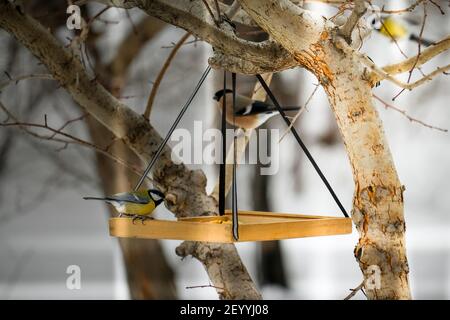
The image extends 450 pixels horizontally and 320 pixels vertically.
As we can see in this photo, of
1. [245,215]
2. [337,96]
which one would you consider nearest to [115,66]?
[245,215]

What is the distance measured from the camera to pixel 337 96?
56.9 inches

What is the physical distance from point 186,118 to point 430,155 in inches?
69.2

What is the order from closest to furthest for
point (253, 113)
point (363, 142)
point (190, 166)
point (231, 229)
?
point (231, 229) < point (363, 142) < point (253, 113) < point (190, 166)

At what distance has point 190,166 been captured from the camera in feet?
12.9

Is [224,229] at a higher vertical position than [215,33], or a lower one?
lower

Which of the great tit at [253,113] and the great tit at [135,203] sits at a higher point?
the great tit at [253,113]

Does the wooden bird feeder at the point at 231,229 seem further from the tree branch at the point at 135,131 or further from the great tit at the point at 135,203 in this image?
the tree branch at the point at 135,131

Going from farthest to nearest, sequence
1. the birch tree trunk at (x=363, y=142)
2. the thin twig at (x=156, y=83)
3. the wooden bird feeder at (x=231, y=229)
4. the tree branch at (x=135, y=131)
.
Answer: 1. the thin twig at (x=156, y=83)
2. the tree branch at (x=135, y=131)
3. the birch tree trunk at (x=363, y=142)
4. the wooden bird feeder at (x=231, y=229)

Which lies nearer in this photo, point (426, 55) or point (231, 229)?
point (231, 229)

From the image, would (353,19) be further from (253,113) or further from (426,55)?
(253,113)

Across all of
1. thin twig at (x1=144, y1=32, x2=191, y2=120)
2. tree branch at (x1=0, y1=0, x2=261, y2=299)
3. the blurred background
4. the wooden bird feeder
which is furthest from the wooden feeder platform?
the blurred background

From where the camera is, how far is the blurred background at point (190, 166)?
3.47 metres

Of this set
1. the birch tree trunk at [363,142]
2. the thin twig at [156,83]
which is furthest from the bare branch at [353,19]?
the thin twig at [156,83]

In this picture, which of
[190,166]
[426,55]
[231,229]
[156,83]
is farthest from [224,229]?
[190,166]
